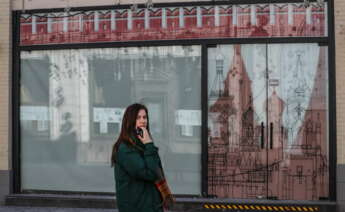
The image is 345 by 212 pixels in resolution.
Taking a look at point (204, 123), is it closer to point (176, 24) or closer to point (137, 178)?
point (176, 24)

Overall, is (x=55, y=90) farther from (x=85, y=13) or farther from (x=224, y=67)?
(x=224, y=67)

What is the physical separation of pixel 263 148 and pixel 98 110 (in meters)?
3.03

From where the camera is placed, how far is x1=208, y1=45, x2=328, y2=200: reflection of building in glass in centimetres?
903

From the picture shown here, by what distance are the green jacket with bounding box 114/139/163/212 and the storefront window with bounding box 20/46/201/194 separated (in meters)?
5.01

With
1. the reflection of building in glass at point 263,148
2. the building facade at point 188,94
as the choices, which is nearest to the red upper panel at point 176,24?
the building facade at point 188,94

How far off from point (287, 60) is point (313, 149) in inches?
60.8

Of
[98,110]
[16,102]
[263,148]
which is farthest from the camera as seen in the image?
[16,102]

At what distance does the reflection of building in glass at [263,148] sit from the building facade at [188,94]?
17 mm

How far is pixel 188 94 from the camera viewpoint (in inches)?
374

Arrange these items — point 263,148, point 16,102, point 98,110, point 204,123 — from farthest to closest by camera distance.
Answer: point 16,102
point 98,110
point 204,123
point 263,148

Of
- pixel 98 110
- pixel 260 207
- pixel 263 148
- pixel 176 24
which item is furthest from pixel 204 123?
pixel 98 110

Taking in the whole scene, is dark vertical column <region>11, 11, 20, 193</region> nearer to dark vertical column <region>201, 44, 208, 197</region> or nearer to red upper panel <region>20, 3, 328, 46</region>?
red upper panel <region>20, 3, 328, 46</region>

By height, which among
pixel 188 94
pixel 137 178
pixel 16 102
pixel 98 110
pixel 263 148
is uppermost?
pixel 188 94

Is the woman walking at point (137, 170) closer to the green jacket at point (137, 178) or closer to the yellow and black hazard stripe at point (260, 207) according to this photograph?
the green jacket at point (137, 178)
